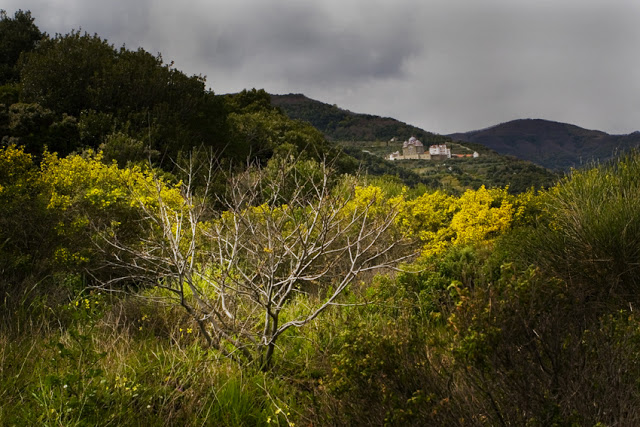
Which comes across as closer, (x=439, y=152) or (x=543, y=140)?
(x=439, y=152)

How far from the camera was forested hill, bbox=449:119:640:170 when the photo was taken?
112 meters

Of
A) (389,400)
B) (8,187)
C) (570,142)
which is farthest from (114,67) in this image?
(570,142)

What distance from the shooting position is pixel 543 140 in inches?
5433

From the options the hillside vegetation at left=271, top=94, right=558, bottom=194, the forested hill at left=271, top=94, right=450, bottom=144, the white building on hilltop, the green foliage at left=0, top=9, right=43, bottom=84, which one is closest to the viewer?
the green foliage at left=0, top=9, right=43, bottom=84

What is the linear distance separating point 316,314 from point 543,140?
498ft

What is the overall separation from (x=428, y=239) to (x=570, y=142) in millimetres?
140056

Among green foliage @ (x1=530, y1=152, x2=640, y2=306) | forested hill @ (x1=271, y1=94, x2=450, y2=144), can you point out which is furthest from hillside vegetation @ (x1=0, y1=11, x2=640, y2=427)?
forested hill @ (x1=271, y1=94, x2=450, y2=144)

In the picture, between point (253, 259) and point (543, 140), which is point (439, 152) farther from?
point (543, 140)

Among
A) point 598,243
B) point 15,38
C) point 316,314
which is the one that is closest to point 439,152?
point 15,38

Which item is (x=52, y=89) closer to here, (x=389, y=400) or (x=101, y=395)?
(x=101, y=395)

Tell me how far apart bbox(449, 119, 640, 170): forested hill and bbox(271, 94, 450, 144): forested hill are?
137 feet

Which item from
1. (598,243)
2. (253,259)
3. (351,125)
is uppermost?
(351,125)

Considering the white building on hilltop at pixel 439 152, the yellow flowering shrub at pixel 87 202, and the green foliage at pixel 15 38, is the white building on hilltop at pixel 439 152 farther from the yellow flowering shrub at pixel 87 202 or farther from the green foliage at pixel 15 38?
the yellow flowering shrub at pixel 87 202

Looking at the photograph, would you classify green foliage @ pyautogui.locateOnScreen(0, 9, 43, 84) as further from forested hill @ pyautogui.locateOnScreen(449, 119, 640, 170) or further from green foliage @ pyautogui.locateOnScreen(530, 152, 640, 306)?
forested hill @ pyautogui.locateOnScreen(449, 119, 640, 170)
